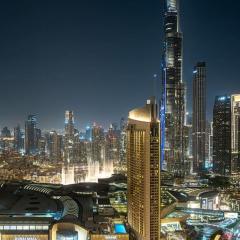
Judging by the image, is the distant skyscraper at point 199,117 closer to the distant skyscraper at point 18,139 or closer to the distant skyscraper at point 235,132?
the distant skyscraper at point 235,132

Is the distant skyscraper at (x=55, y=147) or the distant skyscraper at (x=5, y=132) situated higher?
the distant skyscraper at (x=5, y=132)

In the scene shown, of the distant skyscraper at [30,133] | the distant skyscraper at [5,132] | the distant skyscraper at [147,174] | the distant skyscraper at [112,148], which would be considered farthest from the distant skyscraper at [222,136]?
the distant skyscraper at [5,132]

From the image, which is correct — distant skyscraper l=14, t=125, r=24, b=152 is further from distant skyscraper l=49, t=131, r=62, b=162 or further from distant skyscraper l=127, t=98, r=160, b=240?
distant skyscraper l=127, t=98, r=160, b=240

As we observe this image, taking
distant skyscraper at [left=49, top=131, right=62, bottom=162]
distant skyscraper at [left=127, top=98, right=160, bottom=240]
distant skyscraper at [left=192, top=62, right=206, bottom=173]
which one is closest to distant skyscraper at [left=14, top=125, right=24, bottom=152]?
distant skyscraper at [left=49, top=131, right=62, bottom=162]

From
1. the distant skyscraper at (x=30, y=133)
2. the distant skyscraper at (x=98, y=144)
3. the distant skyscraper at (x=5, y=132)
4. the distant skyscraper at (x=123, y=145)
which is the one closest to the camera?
the distant skyscraper at (x=123, y=145)

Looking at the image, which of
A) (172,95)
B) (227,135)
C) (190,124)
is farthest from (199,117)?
(227,135)

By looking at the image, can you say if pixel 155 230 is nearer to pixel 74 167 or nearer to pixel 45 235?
pixel 45 235
